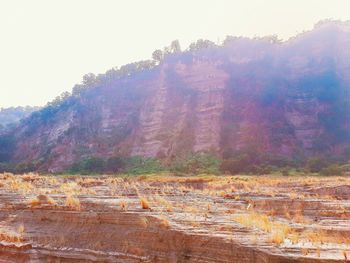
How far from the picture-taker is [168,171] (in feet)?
194

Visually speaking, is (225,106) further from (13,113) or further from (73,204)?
(13,113)

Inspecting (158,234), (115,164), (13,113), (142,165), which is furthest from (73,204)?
(13,113)

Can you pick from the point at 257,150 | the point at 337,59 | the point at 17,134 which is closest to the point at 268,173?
the point at 257,150

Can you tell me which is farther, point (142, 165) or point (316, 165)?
point (142, 165)

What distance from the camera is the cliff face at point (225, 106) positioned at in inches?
2571

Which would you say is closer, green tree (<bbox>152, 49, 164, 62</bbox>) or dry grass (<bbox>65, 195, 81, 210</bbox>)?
dry grass (<bbox>65, 195, 81, 210</bbox>)

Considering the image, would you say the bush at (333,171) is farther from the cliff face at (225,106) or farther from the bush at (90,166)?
the bush at (90,166)

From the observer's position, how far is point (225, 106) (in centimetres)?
6944

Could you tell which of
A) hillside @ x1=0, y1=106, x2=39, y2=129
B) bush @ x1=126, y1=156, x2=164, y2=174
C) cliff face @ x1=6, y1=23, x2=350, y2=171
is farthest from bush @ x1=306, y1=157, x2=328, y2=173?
hillside @ x1=0, y1=106, x2=39, y2=129

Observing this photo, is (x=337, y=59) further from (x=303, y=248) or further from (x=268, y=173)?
(x=303, y=248)

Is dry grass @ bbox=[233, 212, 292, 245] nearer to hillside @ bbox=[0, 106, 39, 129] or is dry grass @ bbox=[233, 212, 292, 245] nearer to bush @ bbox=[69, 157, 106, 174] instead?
bush @ bbox=[69, 157, 106, 174]

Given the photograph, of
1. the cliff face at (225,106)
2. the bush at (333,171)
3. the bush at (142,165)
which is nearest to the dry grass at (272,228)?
the bush at (333,171)

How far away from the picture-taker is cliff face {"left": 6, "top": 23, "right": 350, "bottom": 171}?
65.3 meters

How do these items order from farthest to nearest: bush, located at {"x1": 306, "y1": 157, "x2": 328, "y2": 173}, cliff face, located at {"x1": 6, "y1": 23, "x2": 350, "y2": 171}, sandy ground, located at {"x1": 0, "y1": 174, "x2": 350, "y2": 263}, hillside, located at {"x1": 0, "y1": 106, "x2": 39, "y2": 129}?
hillside, located at {"x1": 0, "y1": 106, "x2": 39, "y2": 129} < cliff face, located at {"x1": 6, "y1": 23, "x2": 350, "y2": 171} < bush, located at {"x1": 306, "y1": 157, "x2": 328, "y2": 173} < sandy ground, located at {"x1": 0, "y1": 174, "x2": 350, "y2": 263}
